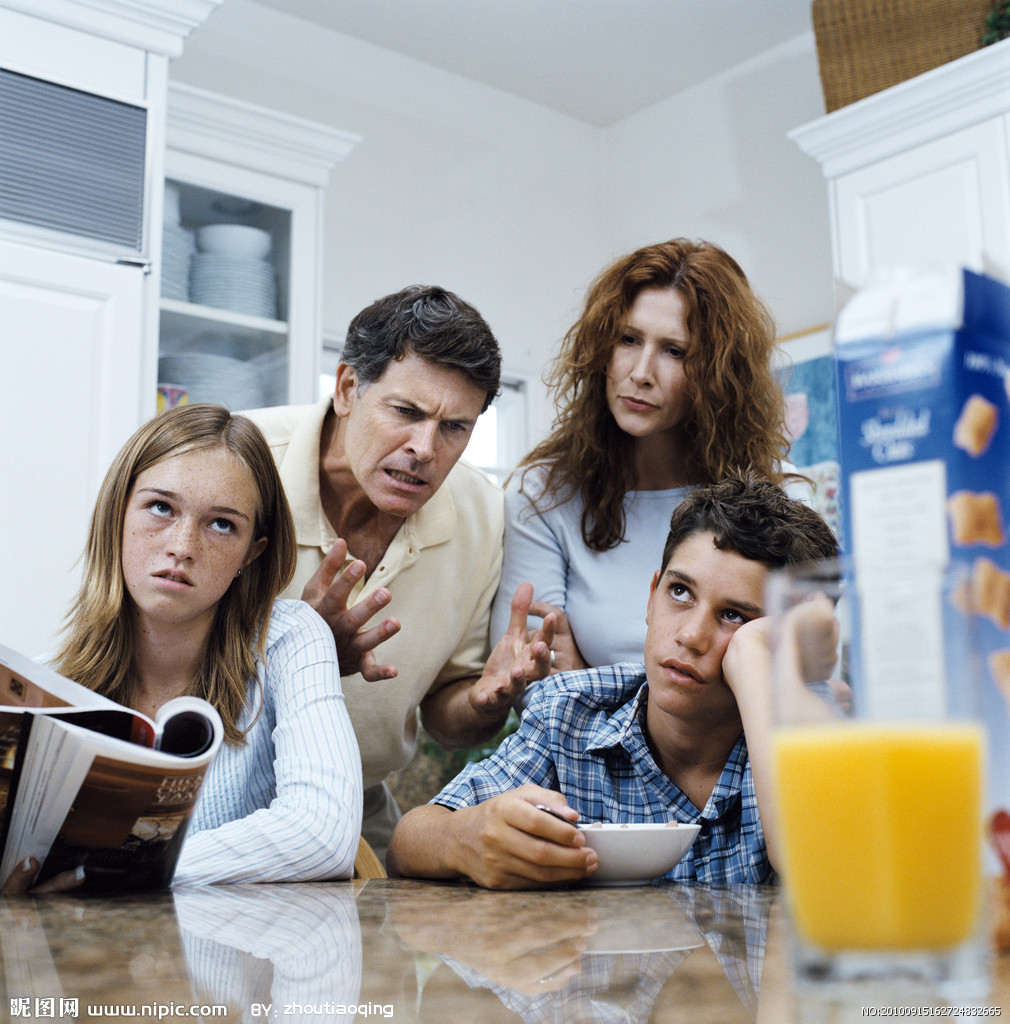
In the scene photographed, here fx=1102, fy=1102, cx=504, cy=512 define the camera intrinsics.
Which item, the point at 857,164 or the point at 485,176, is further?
the point at 485,176

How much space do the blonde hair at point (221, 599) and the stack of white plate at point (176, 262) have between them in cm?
132

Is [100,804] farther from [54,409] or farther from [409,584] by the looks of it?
[54,409]

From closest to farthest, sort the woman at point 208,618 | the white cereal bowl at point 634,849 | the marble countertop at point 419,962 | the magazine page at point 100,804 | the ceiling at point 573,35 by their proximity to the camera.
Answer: the marble countertop at point 419,962
the magazine page at point 100,804
the white cereal bowl at point 634,849
the woman at point 208,618
the ceiling at point 573,35

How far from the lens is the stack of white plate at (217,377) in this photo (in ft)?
8.80

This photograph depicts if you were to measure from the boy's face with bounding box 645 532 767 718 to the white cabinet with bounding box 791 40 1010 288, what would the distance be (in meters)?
1.74

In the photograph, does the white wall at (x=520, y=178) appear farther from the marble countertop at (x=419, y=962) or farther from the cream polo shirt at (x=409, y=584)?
the marble countertop at (x=419, y=962)

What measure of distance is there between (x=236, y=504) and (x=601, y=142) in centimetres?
349

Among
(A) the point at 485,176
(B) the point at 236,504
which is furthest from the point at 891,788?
(A) the point at 485,176

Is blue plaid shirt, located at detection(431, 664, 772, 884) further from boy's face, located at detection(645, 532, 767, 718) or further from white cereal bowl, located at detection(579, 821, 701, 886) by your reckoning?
white cereal bowl, located at detection(579, 821, 701, 886)

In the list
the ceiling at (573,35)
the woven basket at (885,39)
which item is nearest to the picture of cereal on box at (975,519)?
the woven basket at (885,39)

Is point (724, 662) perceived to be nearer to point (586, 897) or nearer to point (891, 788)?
point (586, 897)

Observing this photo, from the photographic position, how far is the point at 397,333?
166cm

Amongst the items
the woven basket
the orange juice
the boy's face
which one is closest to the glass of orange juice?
the orange juice

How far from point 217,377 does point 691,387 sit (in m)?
1.48
